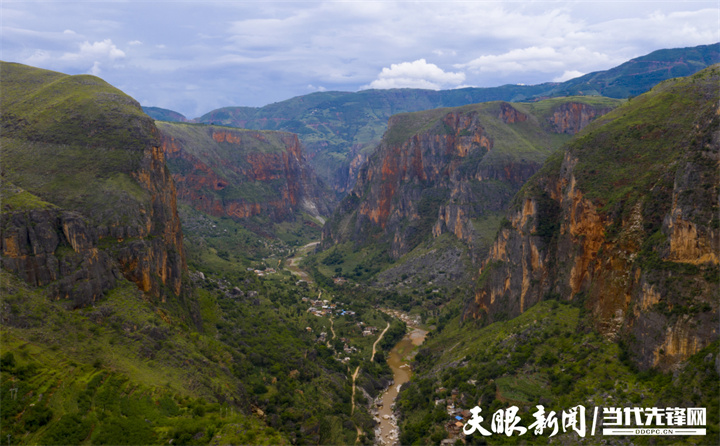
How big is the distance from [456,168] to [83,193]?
108 m

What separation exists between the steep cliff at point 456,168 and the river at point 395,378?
29.6 m

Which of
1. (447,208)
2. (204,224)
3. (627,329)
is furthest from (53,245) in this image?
(204,224)

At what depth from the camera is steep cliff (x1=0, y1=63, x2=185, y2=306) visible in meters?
49.2

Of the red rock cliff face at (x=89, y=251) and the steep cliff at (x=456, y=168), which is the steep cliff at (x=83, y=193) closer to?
the red rock cliff face at (x=89, y=251)

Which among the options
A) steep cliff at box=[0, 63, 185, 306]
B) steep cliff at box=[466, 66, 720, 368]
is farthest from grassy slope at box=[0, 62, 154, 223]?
steep cliff at box=[466, 66, 720, 368]

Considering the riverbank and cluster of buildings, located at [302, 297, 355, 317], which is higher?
cluster of buildings, located at [302, 297, 355, 317]

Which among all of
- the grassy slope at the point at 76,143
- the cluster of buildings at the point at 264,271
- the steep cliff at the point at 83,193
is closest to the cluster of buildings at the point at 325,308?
the cluster of buildings at the point at 264,271

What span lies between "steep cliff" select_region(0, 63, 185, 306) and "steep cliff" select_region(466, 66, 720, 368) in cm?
5343

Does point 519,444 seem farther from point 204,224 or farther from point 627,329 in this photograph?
point 204,224

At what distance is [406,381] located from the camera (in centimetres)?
7888

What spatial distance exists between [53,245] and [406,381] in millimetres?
55305

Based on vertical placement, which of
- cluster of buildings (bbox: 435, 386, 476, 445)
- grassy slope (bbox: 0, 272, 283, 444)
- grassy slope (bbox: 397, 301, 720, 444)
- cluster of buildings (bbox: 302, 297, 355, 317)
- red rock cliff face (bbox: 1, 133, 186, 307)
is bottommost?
cluster of buildings (bbox: 302, 297, 355, 317)

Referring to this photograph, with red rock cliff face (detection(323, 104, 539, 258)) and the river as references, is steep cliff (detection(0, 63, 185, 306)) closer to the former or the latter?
the river

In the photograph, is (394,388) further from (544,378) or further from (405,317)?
(405,317)
